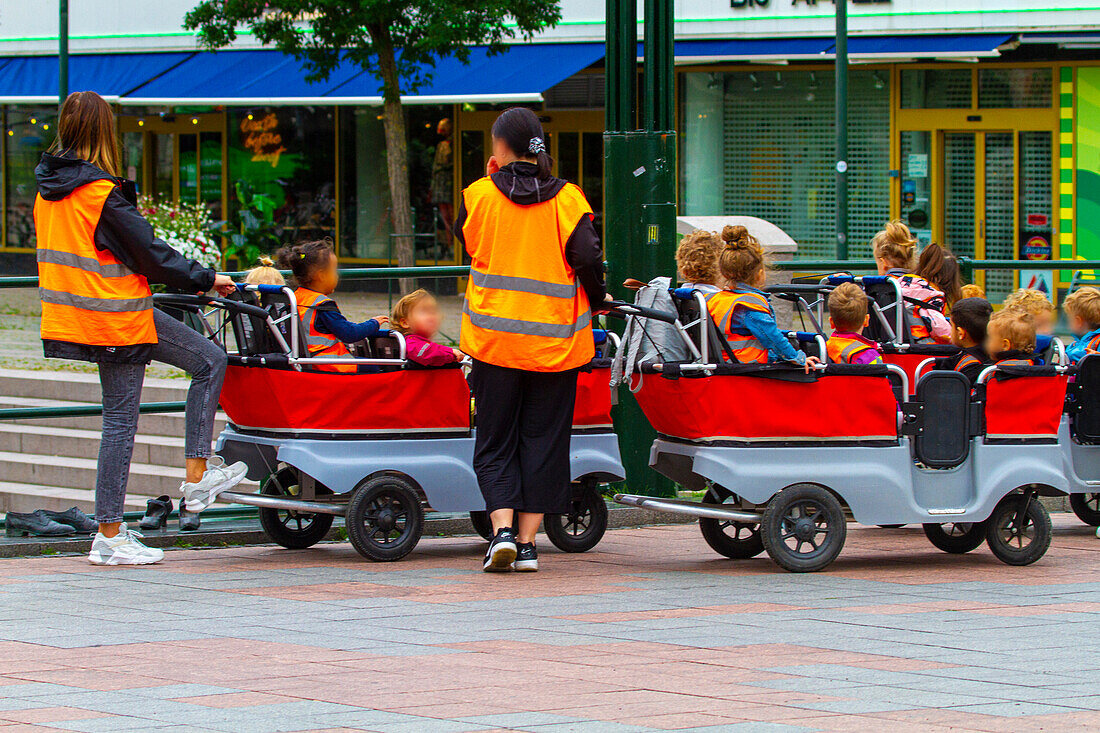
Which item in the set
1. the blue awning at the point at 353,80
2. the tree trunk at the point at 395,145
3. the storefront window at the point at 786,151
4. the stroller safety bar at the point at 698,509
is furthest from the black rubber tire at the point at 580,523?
the storefront window at the point at 786,151

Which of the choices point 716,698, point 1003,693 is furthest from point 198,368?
point 1003,693

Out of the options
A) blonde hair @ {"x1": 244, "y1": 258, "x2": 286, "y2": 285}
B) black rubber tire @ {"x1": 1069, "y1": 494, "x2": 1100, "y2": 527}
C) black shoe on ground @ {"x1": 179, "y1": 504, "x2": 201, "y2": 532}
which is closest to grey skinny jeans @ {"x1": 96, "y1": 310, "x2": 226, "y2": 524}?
blonde hair @ {"x1": 244, "y1": 258, "x2": 286, "y2": 285}

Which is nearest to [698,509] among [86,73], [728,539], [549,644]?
[728,539]

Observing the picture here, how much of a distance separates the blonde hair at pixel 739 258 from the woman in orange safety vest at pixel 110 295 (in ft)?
7.35

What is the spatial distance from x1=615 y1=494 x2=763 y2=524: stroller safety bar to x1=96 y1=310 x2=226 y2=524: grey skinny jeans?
1.97 metres

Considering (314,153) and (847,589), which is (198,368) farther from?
(314,153)

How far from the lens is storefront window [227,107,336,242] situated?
26.1 metres

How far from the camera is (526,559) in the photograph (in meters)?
7.02

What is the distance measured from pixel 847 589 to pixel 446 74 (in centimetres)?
1746

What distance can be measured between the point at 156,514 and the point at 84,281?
148cm

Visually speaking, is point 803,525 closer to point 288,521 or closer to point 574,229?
point 574,229

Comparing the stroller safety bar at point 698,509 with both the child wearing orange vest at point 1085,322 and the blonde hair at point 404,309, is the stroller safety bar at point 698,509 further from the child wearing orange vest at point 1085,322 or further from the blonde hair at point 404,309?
the child wearing orange vest at point 1085,322

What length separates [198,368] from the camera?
7.12 m

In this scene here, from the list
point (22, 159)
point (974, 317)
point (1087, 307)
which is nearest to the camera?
point (974, 317)
